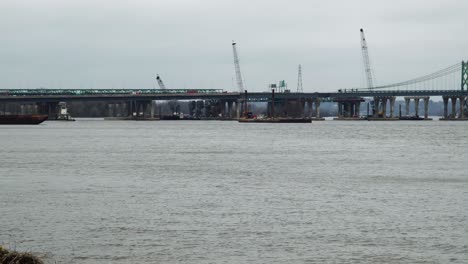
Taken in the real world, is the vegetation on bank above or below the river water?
above

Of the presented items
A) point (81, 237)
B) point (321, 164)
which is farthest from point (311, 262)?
point (321, 164)

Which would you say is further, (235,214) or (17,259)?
(235,214)

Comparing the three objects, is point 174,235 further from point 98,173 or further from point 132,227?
point 98,173

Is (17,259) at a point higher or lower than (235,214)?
higher

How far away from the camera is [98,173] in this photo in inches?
2384

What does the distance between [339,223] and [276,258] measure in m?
7.29

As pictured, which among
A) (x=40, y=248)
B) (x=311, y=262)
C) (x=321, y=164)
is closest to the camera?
(x=311, y=262)

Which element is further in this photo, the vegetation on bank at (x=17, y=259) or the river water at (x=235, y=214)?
the river water at (x=235, y=214)

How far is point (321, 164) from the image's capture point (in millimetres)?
72438

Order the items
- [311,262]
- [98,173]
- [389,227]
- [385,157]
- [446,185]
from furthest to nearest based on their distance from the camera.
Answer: [385,157]
[98,173]
[446,185]
[389,227]
[311,262]

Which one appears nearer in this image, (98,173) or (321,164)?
(98,173)

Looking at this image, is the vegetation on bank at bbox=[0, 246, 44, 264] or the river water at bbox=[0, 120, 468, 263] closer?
the vegetation on bank at bbox=[0, 246, 44, 264]

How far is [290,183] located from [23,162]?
1097 inches

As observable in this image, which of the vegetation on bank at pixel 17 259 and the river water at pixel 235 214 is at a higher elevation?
the vegetation on bank at pixel 17 259
